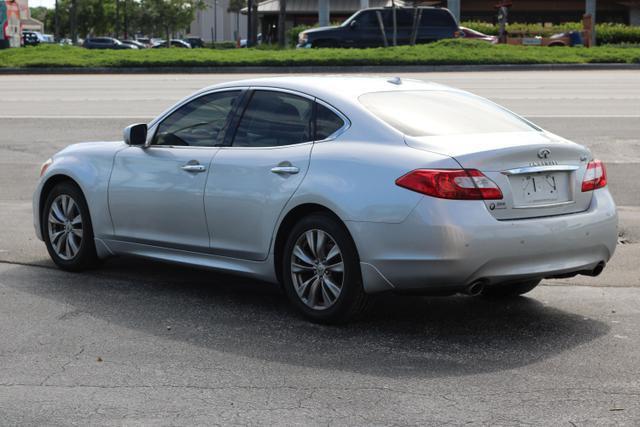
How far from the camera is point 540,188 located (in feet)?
20.2

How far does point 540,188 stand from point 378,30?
32777 mm

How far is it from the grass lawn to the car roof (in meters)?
23.0

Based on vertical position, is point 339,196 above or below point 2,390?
above

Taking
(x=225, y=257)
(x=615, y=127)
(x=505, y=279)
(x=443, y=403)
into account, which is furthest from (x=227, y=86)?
(x=615, y=127)

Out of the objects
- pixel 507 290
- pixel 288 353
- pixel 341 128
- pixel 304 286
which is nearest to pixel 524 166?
pixel 341 128

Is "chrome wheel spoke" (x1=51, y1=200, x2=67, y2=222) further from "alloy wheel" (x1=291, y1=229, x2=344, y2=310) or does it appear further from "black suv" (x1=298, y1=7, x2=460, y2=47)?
"black suv" (x1=298, y1=7, x2=460, y2=47)

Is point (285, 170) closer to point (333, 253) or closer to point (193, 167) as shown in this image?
point (333, 253)

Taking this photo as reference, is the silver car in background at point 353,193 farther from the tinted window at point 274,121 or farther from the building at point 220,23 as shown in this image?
the building at point 220,23

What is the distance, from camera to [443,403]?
A: 16.3 ft

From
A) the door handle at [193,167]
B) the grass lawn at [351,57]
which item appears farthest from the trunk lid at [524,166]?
the grass lawn at [351,57]

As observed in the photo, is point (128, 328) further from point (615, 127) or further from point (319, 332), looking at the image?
point (615, 127)

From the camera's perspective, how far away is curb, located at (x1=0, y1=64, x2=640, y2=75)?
1171 inches

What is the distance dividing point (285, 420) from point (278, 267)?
6.86ft

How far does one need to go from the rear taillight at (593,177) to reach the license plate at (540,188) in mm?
174
